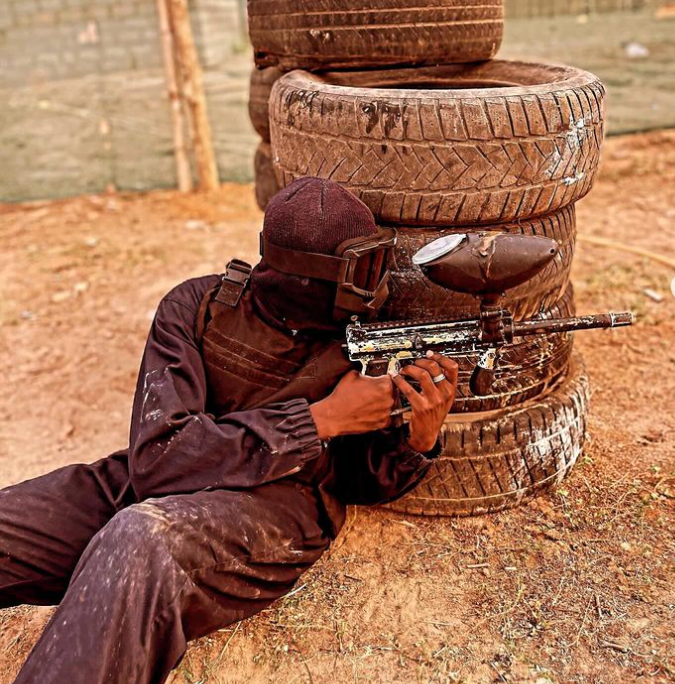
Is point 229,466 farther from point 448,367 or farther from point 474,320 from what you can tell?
point 474,320

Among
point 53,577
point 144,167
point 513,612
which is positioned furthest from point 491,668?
point 144,167

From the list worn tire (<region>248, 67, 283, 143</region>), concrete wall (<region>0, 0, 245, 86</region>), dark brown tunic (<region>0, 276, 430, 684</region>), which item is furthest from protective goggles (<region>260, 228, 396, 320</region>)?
concrete wall (<region>0, 0, 245, 86</region>)

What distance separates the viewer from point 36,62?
7750 mm

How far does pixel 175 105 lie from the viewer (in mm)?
7105

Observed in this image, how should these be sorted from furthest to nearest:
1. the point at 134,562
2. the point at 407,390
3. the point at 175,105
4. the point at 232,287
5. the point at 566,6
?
the point at 566,6, the point at 175,105, the point at 232,287, the point at 407,390, the point at 134,562

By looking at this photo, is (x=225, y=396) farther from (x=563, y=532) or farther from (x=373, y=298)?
(x=563, y=532)

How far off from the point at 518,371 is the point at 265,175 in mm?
2765

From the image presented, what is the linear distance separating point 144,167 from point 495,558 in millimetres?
6205

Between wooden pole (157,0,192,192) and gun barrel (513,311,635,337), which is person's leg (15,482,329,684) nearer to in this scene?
gun barrel (513,311,635,337)

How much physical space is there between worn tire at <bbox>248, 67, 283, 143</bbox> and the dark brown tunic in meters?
2.33

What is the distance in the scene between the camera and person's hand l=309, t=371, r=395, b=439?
7.17 ft

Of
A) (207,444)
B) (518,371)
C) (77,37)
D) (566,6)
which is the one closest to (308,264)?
(207,444)

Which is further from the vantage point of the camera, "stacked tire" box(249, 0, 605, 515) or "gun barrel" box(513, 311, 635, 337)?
"stacked tire" box(249, 0, 605, 515)

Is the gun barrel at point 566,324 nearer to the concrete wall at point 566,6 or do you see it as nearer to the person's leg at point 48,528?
the person's leg at point 48,528
